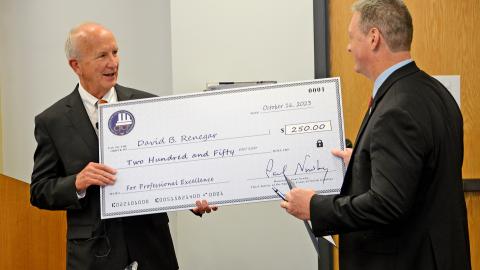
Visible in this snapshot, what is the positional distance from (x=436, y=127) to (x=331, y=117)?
633 mm

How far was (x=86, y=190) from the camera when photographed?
269cm

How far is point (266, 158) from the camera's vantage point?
263cm

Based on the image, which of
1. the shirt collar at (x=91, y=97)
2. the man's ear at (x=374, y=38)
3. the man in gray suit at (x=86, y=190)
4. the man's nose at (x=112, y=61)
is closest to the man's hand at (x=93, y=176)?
the man in gray suit at (x=86, y=190)

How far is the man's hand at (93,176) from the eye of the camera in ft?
8.48

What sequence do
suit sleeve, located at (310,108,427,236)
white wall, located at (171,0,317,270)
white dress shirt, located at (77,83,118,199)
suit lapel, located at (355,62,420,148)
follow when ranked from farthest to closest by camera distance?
white wall, located at (171,0,317,270), white dress shirt, located at (77,83,118,199), suit lapel, located at (355,62,420,148), suit sleeve, located at (310,108,427,236)

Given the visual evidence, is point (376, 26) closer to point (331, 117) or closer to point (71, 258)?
point (331, 117)

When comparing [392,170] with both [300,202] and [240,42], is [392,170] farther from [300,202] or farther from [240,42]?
[240,42]

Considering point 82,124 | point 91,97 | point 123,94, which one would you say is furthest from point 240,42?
point 82,124

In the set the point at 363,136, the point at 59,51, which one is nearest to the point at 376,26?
the point at 363,136

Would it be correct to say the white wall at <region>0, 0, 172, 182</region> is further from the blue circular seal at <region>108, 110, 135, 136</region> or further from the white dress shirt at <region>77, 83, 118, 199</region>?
the blue circular seal at <region>108, 110, 135, 136</region>

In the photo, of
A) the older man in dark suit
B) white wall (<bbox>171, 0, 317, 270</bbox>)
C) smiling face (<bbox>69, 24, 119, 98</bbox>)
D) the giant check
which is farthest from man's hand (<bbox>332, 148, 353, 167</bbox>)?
white wall (<bbox>171, 0, 317, 270</bbox>)

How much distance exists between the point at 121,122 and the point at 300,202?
872mm

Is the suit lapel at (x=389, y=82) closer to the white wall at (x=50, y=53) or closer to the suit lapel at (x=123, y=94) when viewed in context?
the suit lapel at (x=123, y=94)

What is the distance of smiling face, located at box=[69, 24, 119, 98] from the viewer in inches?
111
